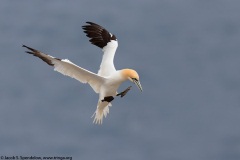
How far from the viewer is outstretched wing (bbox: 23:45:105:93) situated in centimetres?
2305

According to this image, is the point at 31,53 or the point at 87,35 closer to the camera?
the point at 31,53

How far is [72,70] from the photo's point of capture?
A: 23.6m

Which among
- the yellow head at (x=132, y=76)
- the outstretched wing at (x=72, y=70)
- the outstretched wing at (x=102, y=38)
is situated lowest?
the yellow head at (x=132, y=76)

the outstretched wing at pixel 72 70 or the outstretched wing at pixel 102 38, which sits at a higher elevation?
the outstretched wing at pixel 102 38

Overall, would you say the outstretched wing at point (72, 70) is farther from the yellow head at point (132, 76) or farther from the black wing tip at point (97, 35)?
the black wing tip at point (97, 35)

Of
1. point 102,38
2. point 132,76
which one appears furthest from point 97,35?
point 132,76

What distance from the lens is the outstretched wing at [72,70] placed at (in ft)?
75.6

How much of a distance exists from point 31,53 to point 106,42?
14.4 feet

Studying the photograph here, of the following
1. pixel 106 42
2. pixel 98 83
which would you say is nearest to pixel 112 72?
pixel 98 83

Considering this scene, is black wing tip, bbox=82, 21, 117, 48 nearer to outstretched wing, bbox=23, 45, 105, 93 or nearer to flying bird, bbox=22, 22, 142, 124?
flying bird, bbox=22, 22, 142, 124

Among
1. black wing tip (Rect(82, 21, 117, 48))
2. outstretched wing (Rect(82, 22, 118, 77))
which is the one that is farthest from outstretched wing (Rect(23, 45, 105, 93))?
black wing tip (Rect(82, 21, 117, 48))

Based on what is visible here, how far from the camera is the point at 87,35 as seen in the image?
2684 centimetres

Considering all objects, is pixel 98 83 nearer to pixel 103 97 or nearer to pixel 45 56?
pixel 103 97

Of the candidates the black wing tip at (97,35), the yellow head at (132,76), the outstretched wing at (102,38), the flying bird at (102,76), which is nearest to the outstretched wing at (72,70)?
the flying bird at (102,76)
